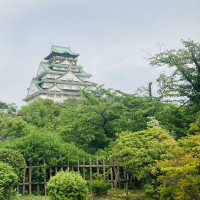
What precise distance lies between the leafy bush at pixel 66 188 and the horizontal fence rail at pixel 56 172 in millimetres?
2615

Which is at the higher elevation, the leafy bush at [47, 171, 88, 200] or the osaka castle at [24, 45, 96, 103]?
the osaka castle at [24, 45, 96, 103]

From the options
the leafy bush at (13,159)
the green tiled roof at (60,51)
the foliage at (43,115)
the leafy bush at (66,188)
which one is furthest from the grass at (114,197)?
the green tiled roof at (60,51)

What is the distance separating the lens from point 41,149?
11844mm

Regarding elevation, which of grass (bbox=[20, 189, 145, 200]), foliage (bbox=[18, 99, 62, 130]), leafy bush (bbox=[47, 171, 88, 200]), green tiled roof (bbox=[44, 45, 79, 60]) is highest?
green tiled roof (bbox=[44, 45, 79, 60])

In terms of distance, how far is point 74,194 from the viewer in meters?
8.73

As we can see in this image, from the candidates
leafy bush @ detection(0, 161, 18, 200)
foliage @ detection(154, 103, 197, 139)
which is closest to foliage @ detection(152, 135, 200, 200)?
leafy bush @ detection(0, 161, 18, 200)

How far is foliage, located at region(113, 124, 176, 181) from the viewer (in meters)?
9.08

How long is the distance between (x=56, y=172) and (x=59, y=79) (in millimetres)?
37413

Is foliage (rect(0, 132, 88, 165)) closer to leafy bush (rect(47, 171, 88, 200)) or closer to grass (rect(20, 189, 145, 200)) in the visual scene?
grass (rect(20, 189, 145, 200))

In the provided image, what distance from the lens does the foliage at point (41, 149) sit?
461 inches

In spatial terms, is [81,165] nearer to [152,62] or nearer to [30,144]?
[30,144]

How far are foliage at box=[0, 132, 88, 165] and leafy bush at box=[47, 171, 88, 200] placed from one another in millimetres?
2970

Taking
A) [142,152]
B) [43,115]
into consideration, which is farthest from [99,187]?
[43,115]

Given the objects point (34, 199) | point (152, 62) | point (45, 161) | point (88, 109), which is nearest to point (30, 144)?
point (45, 161)
